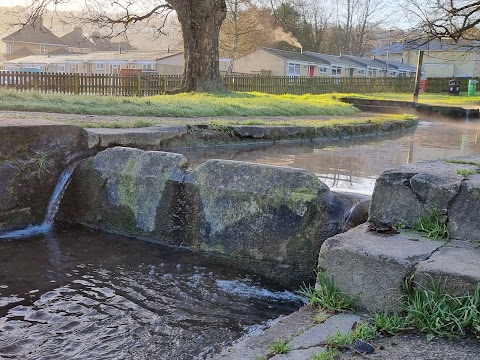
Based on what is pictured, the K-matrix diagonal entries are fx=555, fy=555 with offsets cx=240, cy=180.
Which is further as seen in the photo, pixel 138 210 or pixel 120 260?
pixel 138 210

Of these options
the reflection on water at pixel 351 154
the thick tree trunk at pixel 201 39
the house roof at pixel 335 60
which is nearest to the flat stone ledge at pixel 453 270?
the reflection on water at pixel 351 154

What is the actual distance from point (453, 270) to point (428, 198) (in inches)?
35.4

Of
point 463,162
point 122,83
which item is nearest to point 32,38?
point 122,83

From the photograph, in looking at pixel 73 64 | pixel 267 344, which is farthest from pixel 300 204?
pixel 73 64

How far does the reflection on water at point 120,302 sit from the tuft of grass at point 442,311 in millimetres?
1208

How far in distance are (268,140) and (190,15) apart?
12713mm

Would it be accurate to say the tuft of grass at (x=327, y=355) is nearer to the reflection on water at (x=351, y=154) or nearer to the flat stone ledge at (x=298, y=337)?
the flat stone ledge at (x=298, y=337)

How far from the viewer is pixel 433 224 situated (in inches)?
137

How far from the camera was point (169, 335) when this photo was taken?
3.43 meters

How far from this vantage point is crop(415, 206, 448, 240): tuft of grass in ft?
11.2

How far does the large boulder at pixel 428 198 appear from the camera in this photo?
3404 millimetres

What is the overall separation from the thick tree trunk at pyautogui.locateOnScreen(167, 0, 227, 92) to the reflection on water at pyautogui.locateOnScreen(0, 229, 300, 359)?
17.2 m

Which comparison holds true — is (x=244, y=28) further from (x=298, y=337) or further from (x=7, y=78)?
(x=298, y=337)

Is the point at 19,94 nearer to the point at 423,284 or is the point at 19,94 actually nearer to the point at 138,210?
the point at 138,210
